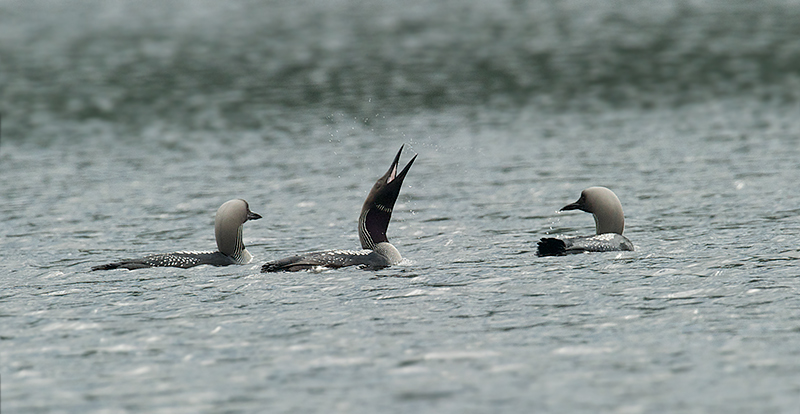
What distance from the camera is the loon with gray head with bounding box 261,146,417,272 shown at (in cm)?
1594

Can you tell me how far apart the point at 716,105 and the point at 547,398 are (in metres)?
29.5

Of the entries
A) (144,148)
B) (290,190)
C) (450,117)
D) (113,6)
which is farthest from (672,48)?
(113,6)

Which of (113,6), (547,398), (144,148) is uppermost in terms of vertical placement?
(113,6)

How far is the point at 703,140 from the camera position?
30375 millimetres

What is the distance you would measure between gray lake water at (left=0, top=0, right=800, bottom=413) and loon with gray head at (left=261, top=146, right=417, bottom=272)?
14.0 inches

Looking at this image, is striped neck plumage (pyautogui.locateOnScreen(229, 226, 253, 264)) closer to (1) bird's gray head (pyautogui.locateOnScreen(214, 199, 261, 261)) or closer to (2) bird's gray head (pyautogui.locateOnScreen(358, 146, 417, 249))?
(1) bird's gray head (pyautogui.locateOnScreen(214, 199, 261, 261))

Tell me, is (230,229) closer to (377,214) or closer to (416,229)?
(377,214)

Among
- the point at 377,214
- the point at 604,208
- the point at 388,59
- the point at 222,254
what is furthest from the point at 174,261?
the point at 388,59

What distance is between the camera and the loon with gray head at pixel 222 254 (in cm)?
1645

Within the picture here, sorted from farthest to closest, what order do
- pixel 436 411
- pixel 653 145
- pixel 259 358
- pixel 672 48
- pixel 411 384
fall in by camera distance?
1. pixel 672 48
2. pixel 653 145
3. pixel 259 358
4. pixel 411 384
5. pixel 436 411

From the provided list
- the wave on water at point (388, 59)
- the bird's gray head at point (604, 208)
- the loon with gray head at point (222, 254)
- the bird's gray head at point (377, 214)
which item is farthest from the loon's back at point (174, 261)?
the wave on water at point (388, 59)

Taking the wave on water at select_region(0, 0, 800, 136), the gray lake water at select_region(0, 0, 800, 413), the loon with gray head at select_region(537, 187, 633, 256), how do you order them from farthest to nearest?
the wave on water at select_region(0, 0, 800, 136) < the loon with gray head at select_region(537, 187, 633, 256) < the gray lake water at select_region(0, 0, 800, 413)

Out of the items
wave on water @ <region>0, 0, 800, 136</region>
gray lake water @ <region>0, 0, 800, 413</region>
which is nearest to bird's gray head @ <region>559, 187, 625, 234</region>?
gray lake water @ <region>0, 0, 800, 413</region>

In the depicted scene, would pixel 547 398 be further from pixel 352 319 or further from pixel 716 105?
pixel 716 105
